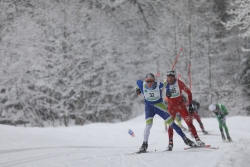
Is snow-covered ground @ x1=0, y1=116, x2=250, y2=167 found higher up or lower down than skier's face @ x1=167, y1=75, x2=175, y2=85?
lower down

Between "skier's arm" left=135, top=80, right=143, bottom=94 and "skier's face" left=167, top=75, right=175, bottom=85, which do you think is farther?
"skier's face" left=167, top=75, right=175, bottom=85

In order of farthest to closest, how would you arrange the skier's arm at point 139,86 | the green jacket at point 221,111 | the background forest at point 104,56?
the background forest at point 104,56
the green jacket at point 221,111
the skier's arm at point 139,86

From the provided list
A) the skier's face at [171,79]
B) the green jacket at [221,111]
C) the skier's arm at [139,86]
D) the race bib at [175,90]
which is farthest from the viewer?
the green jacket at [221,111]

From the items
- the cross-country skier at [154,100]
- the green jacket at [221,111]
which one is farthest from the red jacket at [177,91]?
the green jacket at [221,111]

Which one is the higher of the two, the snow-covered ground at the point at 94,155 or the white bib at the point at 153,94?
the white bib at the point at 153,94

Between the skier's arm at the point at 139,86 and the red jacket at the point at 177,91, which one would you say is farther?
the red jacket at the point at 177,91

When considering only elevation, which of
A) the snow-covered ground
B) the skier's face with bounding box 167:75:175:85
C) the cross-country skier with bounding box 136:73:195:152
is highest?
the skier's face with bounding box 167:75:175:85

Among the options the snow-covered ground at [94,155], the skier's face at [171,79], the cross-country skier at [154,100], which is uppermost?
the skier's face at [171,79]

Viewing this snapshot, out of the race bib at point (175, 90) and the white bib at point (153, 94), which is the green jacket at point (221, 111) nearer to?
the race bib at point (175, 90)

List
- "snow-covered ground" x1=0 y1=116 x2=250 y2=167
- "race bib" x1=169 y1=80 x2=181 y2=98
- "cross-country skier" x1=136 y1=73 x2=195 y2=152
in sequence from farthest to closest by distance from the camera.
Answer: "race bib" x1=169 y1=80 x2=181 y2=98, "cross-country skier" x1=136 y1=73 x2=195 y2=152, "snow-covered ground" x1=0 y1=116 x2=250 y2=167

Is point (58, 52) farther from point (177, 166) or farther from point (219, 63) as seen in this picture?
point (177, 166)

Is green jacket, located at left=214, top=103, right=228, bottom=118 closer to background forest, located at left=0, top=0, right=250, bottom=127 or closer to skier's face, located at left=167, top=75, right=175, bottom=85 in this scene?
skier's face, located at left=167, top=75, right=175, bottom=85

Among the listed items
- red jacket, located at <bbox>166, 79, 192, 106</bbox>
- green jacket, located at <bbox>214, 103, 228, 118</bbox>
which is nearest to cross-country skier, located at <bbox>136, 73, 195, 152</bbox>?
red jacket, located at <bbox>166, 79, 192, 106</bbox>

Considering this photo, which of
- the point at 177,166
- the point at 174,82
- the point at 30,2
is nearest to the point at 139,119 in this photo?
the point at 30,2
